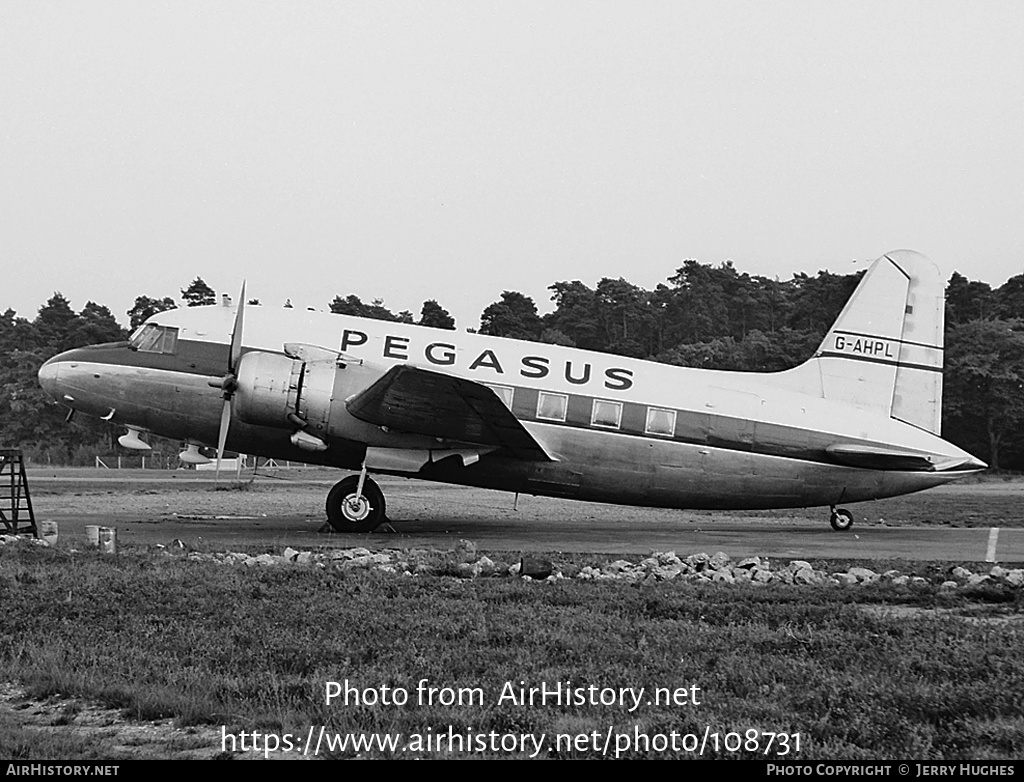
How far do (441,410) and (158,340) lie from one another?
601 cm

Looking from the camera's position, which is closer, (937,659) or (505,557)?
(937,659)

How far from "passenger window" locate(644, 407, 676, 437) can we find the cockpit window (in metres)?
9.42

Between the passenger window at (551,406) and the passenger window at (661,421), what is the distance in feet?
5.56

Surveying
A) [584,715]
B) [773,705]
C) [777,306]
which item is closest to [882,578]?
[773,705]

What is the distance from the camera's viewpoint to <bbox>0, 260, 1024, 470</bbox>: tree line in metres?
61.9

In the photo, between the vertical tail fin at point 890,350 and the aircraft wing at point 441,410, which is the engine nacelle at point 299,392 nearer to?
the aircraft wing at point 441,410

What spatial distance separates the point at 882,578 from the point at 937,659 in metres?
4.78

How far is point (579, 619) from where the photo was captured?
9.02 metres

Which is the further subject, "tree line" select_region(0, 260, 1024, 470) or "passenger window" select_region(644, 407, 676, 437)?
"tree line" select_region(0, 260, 1024, 470)

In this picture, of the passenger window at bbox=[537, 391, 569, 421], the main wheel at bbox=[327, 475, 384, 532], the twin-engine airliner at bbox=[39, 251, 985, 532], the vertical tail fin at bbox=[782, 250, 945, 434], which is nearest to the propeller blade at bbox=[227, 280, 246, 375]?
the twin-engine airliner at bbox=[39, 251, 985, 532]

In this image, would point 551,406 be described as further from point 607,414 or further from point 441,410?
point 441,410

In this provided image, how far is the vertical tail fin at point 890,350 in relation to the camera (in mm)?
20750

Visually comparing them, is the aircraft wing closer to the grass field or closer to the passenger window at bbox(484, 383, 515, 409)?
the passenger window at bbox(484, 383, 515, 409)

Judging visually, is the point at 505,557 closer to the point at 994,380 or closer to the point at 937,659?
the point at 937,659
